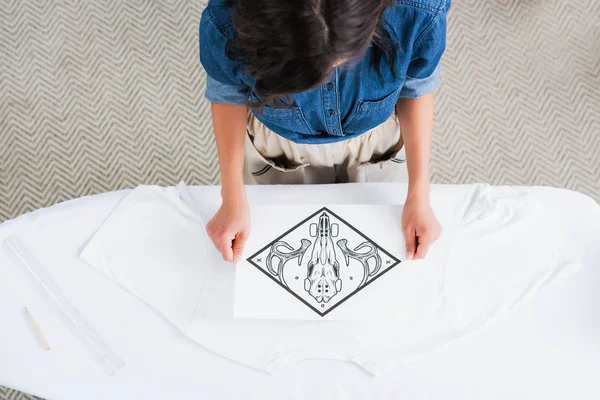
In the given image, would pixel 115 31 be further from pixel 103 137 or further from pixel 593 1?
pixel 593 1

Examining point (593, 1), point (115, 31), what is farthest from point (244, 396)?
point (593, 1)

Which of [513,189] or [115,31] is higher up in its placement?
[513,189]

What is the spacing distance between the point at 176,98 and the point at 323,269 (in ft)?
2.55

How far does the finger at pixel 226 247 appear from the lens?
0.72 metres

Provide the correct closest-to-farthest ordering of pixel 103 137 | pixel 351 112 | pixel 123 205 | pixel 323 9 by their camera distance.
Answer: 1. pixel 323 9
2. pixel 351 112
3. pixel 123 205
4. pixel 103 137

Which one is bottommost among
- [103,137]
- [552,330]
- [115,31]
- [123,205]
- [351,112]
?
[103,137]

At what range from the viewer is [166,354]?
0.72 m

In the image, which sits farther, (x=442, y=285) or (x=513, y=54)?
(x=513, y=54)

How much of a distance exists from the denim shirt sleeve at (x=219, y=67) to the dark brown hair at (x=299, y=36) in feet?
0.25

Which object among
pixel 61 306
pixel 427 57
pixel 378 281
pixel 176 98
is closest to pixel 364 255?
pixel 378 281

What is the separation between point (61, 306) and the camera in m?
0.74

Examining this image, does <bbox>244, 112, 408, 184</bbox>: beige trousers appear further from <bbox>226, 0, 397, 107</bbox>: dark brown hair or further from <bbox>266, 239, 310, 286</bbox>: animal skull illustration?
<bbox>226, 0, 397, 107</bbox>: dark brown hair

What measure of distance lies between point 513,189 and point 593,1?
2.93 ft

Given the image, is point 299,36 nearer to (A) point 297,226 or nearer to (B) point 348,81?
(B) point 348,81
